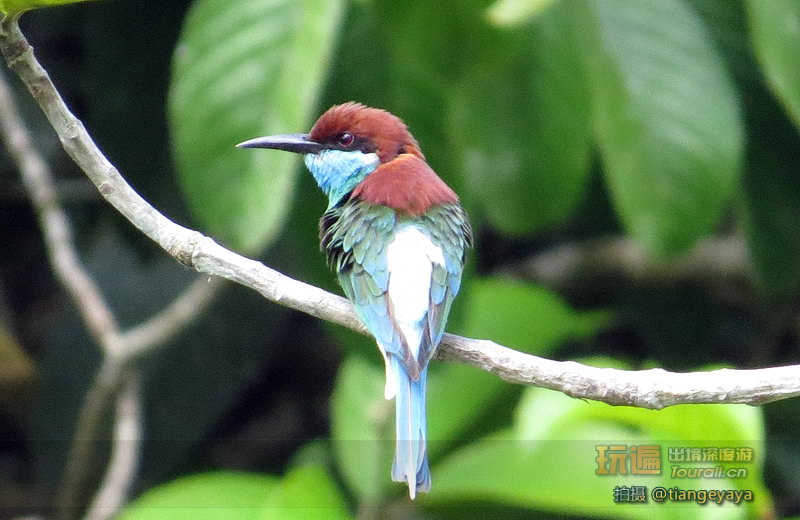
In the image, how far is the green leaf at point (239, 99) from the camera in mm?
2521

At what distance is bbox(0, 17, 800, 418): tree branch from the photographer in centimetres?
176

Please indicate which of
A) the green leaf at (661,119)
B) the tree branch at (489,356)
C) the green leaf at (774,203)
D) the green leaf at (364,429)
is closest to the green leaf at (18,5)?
the tree branch at (489,356)

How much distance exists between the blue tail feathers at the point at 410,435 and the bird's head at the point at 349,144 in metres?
0.56

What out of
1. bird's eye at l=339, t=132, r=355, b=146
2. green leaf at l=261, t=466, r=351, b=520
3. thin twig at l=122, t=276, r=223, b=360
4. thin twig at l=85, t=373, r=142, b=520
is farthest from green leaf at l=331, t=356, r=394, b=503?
bird's eye at l=339, t=132, r=355, b=146

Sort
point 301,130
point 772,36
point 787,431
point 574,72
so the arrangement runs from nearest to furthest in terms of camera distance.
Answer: point 301,130 → point 772,36 → point 574,72 → point 787,431

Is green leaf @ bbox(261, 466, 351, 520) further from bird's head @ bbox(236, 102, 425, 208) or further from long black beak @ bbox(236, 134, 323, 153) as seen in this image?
long black beak @ bbox(236, 134, 323, 153)

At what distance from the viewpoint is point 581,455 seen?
2.75m

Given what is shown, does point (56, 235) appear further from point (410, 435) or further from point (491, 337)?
point (410, 435)

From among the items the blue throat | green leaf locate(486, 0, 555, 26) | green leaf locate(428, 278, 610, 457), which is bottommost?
green leaf locate(428, 278, 610, 457)

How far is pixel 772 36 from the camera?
8.80 ft

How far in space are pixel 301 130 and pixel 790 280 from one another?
1.65 m

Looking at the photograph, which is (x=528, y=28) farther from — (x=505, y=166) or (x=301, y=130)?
(x=301, y=130)

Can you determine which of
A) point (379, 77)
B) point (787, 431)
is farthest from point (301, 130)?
point (787, 431)

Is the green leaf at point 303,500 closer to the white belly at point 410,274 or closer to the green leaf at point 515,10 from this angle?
the white belly at point 410,274
